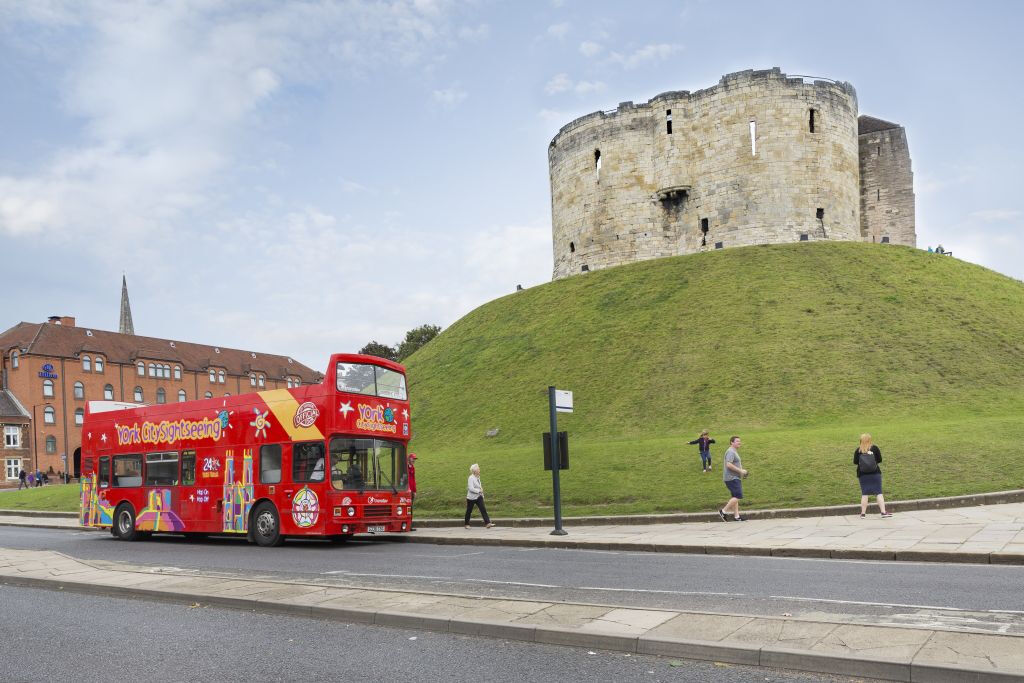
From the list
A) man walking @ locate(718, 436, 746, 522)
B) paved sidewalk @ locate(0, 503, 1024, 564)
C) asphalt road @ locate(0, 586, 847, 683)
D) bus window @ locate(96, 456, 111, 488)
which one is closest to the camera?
asphalt road @ locate(0, 586, 847, 683)

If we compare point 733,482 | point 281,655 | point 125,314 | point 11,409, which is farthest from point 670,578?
point 125,314

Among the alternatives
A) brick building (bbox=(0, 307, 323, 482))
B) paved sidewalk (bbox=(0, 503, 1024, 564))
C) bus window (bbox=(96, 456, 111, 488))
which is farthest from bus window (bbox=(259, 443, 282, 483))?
brick building (bbox=(0, 307, 323, 482))

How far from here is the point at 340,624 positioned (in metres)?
8.74

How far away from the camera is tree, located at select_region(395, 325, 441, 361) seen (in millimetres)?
86625

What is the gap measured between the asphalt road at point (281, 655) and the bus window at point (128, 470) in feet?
40.8

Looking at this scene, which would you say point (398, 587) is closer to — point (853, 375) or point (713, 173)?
point (853, 375)

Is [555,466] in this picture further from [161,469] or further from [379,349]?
[379,349]

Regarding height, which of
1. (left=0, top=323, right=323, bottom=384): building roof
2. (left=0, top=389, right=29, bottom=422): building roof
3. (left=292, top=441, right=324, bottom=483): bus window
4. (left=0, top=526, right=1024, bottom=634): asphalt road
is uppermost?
(left=0, top=323, right=323, bottom=384): building roof

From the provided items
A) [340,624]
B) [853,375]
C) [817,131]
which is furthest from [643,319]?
[340,624]

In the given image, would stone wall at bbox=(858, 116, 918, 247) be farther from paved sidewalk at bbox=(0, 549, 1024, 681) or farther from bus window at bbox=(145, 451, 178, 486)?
paved sidewalk at bbox=(0, 549, 1024, 681)

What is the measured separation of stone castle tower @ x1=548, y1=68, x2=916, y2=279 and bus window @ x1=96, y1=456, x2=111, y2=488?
1432 inches

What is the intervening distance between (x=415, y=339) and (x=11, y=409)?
124 ft

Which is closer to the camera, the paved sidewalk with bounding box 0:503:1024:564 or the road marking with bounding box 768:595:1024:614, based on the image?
the road marking with bounding box 768:595:1024:614

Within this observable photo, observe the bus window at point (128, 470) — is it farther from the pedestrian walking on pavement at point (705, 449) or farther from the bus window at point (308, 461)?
the pedestrian walking on pavement at point (705, 449)
